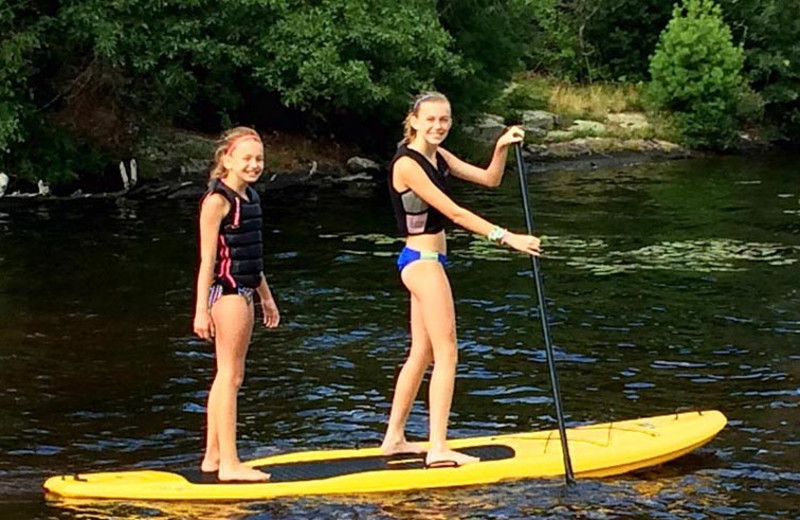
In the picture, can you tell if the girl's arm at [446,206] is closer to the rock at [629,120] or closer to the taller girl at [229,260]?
the taller girl at [229,260]

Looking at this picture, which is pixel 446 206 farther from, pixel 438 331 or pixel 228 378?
pixel 228 378

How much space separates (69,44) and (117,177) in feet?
8.07

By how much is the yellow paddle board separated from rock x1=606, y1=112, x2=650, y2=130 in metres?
25.1

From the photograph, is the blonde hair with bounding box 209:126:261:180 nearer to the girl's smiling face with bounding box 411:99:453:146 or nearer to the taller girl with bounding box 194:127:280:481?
the taller girl with bounding box 194:127:280:481

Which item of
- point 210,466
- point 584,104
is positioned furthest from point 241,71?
point 210,466

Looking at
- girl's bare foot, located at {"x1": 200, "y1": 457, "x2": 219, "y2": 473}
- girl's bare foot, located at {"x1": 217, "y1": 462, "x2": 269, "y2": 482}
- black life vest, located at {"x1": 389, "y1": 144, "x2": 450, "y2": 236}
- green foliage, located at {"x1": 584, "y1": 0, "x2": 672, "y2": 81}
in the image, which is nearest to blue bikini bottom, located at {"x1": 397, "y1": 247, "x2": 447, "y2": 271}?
black life vest, located at {"x1": 389, "y1": 144, "x2": 450, "y2": 236}

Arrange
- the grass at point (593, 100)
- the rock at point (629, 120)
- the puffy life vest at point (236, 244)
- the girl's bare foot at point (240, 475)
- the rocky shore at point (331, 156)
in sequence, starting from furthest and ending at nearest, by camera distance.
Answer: the grass at point (593, 100), the rock at point (629, 120), the rocky shore at point (331, 156), the girl's bare foot at point (240, 475), the puffy life vest at point (236, 244)

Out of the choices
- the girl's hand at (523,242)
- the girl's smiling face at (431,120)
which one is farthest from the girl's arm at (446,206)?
the girl's smiling face at (431,120)

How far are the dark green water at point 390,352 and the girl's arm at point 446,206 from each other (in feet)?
4.60

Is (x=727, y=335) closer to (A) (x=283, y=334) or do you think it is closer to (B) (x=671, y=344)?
(B) (x=671, y=344)

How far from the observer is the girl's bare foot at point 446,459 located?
23.7 feet

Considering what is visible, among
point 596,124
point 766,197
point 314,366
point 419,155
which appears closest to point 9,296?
point 314,366

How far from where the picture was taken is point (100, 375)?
1009cm

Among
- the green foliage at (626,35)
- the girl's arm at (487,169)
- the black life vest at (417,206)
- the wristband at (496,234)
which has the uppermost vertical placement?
the green foliage at (626,35)
